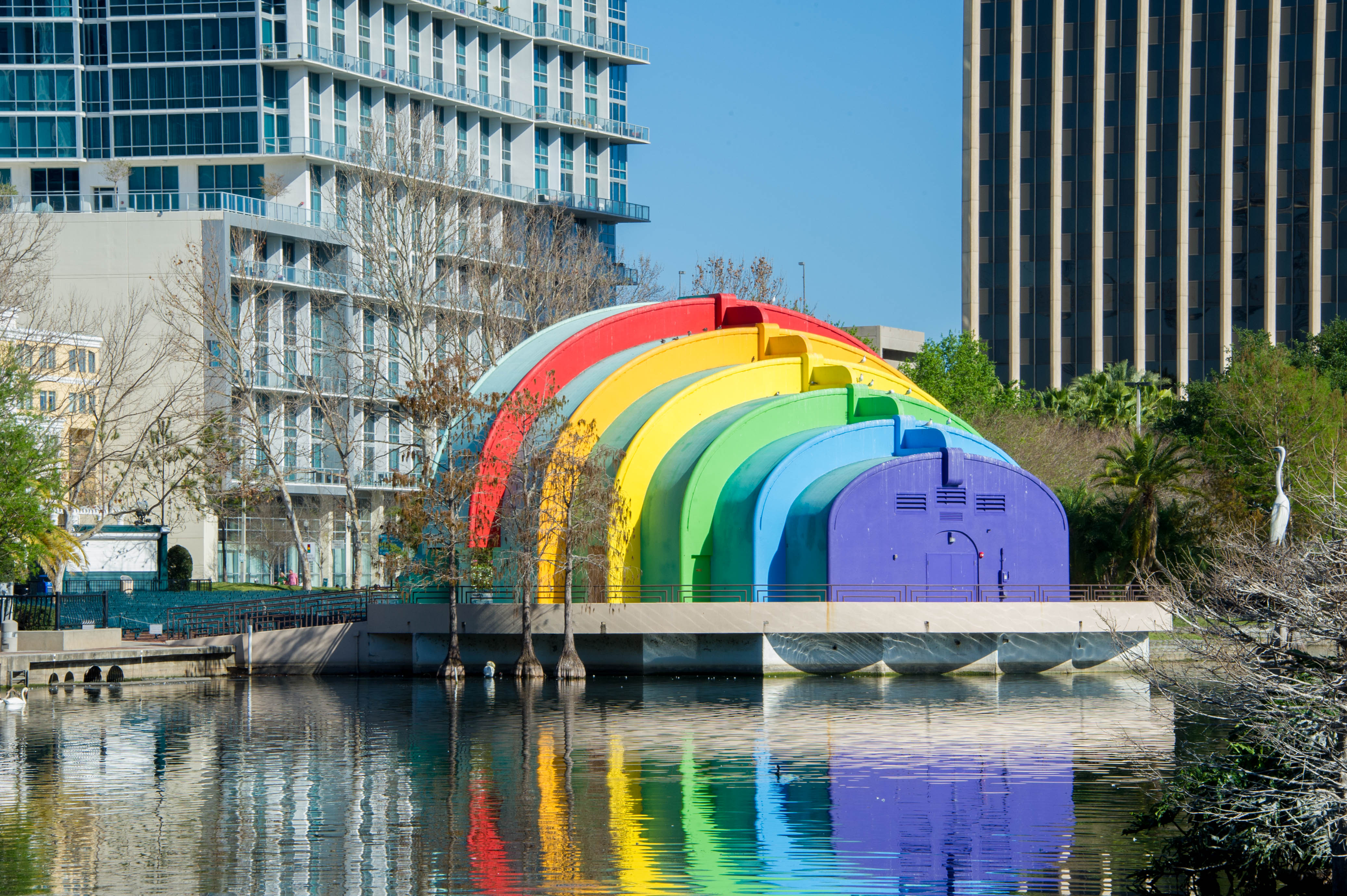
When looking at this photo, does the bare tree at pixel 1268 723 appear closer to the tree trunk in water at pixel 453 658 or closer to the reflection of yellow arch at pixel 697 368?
the tree trunk in water at pixel 453 658

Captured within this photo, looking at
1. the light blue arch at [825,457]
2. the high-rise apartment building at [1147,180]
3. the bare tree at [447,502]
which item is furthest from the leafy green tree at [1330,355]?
the bare tree at [447,502]

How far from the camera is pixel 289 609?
55438mm

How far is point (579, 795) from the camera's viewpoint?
22.2m

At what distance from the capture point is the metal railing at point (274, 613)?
165 feet

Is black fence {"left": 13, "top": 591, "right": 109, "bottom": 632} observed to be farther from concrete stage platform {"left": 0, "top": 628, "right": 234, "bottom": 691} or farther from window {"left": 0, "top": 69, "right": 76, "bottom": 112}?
window {"left": 0, "top": 69, "right": 76, "bottom": 112}

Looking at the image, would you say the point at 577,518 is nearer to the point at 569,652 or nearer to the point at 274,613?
the point at 569,652

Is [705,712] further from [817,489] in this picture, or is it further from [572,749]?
[817,489]

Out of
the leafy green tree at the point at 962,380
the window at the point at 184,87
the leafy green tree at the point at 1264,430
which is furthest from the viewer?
the window at the point at 184,87

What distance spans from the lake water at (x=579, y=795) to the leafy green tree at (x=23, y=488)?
8.72 meters

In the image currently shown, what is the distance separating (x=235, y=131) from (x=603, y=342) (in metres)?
51.8

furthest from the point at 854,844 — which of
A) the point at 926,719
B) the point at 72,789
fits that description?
the point at 926,719

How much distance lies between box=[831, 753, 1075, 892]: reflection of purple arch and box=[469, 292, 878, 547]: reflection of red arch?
22556 mm

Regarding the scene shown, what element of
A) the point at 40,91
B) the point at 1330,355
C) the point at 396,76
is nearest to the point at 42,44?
the point at 40,91

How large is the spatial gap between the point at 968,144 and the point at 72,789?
95.4 metres
